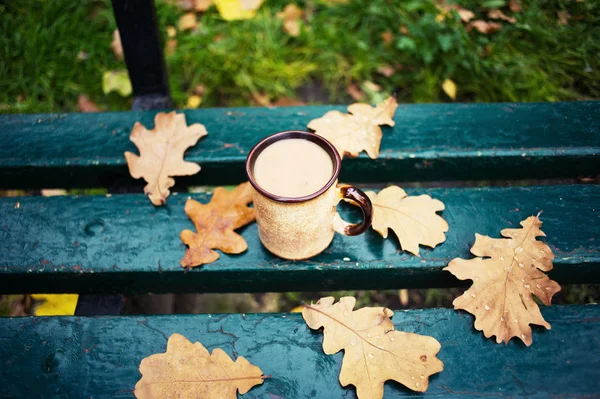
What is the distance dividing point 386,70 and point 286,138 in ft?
4.86

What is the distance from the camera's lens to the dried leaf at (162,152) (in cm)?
153

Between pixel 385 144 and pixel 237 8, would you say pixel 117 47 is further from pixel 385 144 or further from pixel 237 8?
pixel 385 144

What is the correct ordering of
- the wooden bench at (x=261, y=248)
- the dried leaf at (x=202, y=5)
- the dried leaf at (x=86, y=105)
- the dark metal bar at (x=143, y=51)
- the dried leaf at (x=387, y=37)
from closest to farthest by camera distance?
the wooden bench at (x=261, y=248)
the dark metal bar at (x=143, y=51)
the dried leaf at (x=86, y=105)
the dried leaf at (x=387, y=37)
the dried leaf at (x=202, y=5)

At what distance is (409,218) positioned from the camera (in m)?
1.43

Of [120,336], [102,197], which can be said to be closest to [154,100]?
[102,197]

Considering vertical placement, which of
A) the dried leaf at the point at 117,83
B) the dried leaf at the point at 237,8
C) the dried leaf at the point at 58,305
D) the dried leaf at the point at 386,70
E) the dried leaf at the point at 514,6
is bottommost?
the dried leaf at the point at 58,305

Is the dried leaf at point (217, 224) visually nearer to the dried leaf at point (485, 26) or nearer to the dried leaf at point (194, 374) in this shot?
the dried leaf at point (194, 374)

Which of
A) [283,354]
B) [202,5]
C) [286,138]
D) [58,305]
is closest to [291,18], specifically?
[202,5]

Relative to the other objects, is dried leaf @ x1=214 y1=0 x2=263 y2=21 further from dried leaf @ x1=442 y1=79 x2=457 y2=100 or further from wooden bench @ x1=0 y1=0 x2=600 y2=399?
dried leaf @ x1=442 y1=79 x2=457 y2=100

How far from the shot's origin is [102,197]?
60.4 inches

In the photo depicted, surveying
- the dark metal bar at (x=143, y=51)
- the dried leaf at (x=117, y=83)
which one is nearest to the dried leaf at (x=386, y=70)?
the dark metal bar at (x=143, y=51)

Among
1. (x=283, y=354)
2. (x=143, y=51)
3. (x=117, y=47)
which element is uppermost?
(x=143, y=51)

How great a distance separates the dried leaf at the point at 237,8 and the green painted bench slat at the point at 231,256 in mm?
1555

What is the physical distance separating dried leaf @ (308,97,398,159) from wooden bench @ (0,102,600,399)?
0.16 feet
